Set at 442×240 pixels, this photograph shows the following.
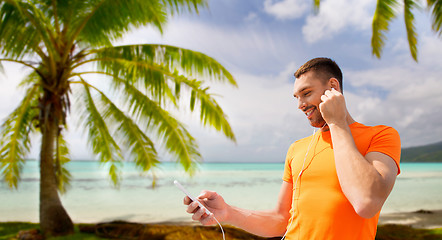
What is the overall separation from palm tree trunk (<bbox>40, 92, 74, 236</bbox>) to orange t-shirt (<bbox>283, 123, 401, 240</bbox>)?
7.06 m

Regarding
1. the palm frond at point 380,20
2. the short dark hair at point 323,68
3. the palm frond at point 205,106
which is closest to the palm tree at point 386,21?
the palm frond at point 380,20

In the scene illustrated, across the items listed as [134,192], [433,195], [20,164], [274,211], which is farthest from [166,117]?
[433,195]

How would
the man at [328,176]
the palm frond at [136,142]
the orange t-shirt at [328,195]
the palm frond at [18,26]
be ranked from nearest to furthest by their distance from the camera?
the man at [328,176], the orange t-shirt at [328,195], the palm frond at [18,26], the palm frond at [136,142]

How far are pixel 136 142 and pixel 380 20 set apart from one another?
598 cm

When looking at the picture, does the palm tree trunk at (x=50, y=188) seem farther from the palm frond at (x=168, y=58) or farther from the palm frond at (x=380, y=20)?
the palm frond at (x=380, y=20)

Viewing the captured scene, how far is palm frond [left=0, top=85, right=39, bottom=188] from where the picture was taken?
770cm

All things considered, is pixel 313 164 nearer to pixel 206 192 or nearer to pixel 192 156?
pixel 206 192

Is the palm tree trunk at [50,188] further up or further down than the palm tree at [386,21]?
further down

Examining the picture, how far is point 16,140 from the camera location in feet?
25.5

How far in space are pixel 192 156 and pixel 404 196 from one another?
19.1 m

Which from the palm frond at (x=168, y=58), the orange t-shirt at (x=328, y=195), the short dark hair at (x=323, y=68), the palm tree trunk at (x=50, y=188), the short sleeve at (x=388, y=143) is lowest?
the palm tree trunk at (x=50, y=188)

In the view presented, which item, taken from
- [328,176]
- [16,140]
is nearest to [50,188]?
[16,140]

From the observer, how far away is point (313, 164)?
1.31m

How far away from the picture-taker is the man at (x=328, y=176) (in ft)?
3.49
